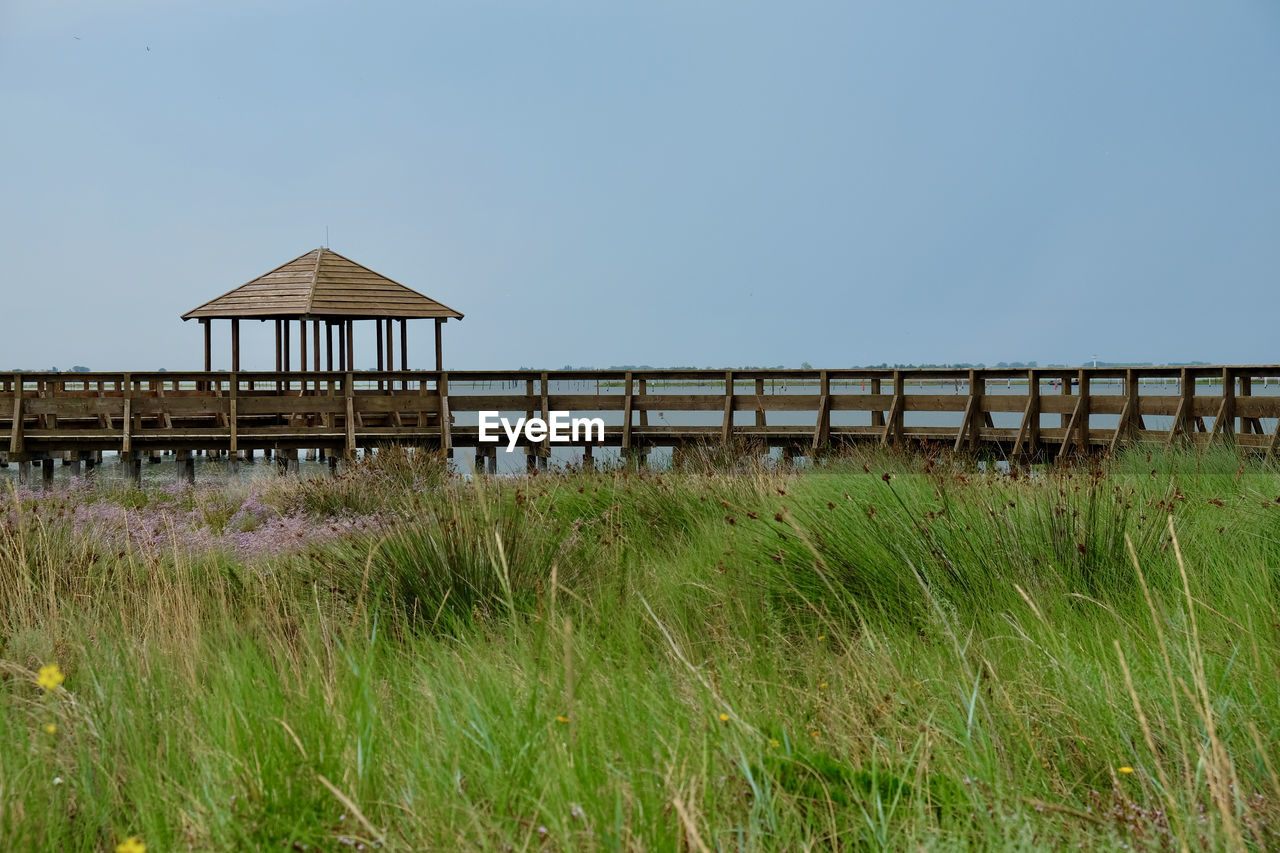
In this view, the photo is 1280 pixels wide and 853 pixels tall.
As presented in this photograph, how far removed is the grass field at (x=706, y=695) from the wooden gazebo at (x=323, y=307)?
18793 mm

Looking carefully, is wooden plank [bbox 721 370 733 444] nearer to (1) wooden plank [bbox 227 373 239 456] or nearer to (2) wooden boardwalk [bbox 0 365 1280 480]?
(2) wooden boardwalk [bbox 0 365 1280 480]

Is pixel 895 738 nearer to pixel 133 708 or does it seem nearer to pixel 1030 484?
pixel 133 708

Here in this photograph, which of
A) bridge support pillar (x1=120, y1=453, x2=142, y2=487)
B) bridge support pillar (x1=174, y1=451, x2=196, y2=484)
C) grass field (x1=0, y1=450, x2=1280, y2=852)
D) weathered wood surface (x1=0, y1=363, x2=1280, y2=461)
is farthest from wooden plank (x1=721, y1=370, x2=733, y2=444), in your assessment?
grass field (x1=0, y1=450, x2=1280, y2=852)

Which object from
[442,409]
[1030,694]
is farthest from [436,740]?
[442,409]

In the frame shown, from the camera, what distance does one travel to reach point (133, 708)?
286cm

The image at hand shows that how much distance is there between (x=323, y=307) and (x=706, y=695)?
2214 centimetres

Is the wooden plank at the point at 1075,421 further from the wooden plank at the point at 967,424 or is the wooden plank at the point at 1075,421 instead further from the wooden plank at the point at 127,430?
the wooden plank at the point at 127,430

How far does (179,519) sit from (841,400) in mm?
9213

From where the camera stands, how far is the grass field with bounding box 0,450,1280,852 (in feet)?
6.84

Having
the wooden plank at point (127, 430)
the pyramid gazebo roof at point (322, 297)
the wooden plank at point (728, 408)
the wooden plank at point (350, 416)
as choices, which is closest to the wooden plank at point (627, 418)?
the wooden plank at point (728, 408)

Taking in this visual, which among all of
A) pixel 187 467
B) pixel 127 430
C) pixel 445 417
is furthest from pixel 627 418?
pixel 127 430

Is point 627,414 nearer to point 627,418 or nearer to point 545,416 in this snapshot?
point 627,418

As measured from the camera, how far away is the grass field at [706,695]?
2086 mm

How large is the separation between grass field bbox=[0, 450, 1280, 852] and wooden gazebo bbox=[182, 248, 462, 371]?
740 inches
